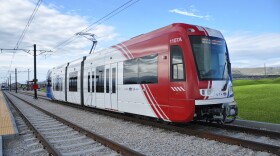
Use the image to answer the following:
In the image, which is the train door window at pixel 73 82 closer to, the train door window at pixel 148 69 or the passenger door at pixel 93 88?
the passenger door at pixel 93 88

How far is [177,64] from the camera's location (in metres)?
9.57

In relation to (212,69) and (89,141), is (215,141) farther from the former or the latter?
(89,141)

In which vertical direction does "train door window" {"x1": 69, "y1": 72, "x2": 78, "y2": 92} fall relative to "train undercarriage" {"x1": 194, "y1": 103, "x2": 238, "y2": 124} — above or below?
above

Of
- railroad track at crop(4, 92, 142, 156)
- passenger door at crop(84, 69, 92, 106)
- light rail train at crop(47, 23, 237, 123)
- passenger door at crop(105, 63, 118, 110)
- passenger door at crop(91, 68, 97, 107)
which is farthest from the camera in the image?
passenger door at crop(84, 69, 92, 106)

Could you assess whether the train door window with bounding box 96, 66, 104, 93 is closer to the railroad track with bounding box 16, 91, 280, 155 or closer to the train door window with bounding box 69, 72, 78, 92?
the railroad track with bounding box 16, 91, 280, 155

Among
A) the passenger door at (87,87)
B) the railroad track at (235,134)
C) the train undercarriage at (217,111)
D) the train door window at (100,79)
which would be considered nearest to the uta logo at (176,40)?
the train undercarriage at (217,111)

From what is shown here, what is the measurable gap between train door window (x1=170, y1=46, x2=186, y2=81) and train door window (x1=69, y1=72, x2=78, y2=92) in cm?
1187

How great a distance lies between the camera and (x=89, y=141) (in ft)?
28.9

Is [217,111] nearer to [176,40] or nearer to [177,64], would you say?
[177,64]

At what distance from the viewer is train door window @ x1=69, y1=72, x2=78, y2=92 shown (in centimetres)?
2040

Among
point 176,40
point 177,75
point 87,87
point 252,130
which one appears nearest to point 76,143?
point 177,75

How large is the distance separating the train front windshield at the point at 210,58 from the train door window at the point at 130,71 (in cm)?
307

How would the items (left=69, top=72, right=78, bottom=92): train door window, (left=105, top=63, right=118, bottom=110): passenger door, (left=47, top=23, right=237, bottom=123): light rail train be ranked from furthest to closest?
1. (left=69, top=72, right=78, bottom=92): train door window
2. (left=105, top=63, right=118, bottom=110): passenger door
3. (left=47, top=23, right=237, bottom=123): light rail train

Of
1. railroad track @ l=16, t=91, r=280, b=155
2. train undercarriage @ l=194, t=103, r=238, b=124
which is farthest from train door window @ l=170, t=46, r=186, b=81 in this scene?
railroad track @ l=16, t=91, r=280, b=155
